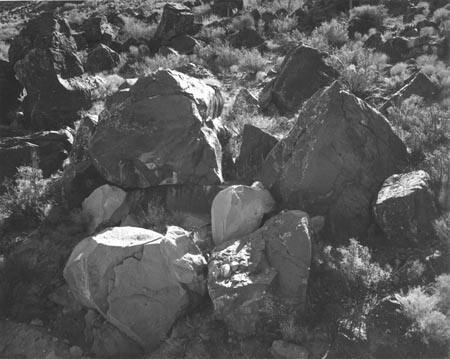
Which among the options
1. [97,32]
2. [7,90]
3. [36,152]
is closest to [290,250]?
[36,152]

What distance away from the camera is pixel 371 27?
14703mm

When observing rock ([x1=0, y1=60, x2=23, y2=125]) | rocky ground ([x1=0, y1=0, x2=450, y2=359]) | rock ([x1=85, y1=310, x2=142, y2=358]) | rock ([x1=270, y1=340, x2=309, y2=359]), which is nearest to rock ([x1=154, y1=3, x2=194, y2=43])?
rock ([x1=0, y1=60, x2=23, y2=125])

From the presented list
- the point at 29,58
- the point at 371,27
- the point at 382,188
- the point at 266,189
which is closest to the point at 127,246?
the point at 266,189

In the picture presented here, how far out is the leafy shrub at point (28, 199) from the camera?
8312mm

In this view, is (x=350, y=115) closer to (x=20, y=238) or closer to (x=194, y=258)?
(x=194, y=258)

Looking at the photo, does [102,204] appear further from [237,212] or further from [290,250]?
[290,250]

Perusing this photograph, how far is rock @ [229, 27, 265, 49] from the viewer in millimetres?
15523

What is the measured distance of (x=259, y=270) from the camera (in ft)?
19.1

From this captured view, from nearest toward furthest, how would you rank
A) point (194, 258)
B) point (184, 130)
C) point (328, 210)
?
point (194, 258), point (328, 210), point (184, 130)

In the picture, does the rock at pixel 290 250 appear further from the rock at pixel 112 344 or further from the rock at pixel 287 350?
the rock at pixel 112 344

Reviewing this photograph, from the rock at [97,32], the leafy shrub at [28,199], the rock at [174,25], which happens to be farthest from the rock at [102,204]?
the rock at [97,32]

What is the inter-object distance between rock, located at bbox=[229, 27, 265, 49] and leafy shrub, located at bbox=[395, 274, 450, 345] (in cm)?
1140

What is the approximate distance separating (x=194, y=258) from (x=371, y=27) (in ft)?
36.9

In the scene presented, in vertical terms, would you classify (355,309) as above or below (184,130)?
below
